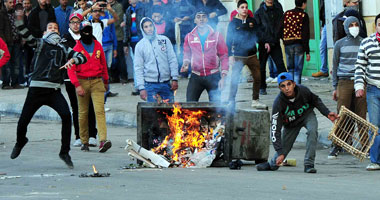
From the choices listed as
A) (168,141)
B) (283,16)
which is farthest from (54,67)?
(283,16)

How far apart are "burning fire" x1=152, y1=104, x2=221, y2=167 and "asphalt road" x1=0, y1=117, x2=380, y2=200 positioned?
53 centimetres

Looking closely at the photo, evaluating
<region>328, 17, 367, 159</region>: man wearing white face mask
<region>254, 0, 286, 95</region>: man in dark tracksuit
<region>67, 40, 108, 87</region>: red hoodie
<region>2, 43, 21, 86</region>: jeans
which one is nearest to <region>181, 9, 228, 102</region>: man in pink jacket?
<region>67, 40, 108, 87</region>: red hoodie

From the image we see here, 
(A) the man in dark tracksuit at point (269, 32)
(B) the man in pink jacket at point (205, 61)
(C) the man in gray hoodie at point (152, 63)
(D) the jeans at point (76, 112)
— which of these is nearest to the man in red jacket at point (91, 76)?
(D) the jeans at point (76, 112)

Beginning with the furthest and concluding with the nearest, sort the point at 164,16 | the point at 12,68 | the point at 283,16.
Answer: the point at 12,68 < the point at 283,16 < the point at 164,16

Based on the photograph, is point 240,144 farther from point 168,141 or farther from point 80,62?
point 80,62

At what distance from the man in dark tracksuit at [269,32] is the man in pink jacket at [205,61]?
4.69 metres

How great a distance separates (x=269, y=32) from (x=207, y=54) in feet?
16.4

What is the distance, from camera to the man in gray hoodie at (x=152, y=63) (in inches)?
544

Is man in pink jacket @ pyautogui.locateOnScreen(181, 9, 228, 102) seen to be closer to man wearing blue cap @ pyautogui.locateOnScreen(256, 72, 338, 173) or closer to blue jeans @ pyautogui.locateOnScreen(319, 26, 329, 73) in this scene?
man wearing blue cap @ pyautogui.locateOnScreen(256, 72, 338, 173)

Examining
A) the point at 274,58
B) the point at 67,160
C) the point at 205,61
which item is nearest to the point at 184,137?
the point at 67,160

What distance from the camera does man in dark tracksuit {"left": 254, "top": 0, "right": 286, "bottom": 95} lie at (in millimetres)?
19078

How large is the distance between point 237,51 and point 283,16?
1726mm

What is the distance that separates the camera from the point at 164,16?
16844 mm

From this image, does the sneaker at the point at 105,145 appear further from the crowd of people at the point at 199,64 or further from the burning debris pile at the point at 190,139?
the burning debris pile at the point at 190,139
